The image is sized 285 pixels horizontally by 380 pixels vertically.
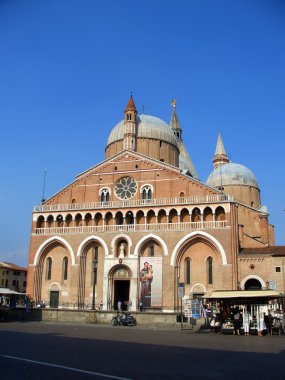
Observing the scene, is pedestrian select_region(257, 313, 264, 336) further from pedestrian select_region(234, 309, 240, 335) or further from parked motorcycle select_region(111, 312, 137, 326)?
parked motorcycle select_region(111, 312, 137, 326)

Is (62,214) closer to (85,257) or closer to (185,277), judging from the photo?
(85,257)

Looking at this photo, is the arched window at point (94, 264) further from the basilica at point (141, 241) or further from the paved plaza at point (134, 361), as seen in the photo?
the paved plaza at point (134, 361)

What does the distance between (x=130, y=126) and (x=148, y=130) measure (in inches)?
140

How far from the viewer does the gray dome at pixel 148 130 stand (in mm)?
52031

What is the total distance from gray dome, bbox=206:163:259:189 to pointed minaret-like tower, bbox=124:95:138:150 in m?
14.5

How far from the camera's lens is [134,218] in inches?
1642

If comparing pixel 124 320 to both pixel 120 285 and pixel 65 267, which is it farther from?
pixel 65 267

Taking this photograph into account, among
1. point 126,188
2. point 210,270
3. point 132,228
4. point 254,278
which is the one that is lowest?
point 254,278

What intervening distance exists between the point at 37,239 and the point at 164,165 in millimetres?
15182

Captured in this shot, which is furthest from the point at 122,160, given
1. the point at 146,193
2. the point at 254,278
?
the point at 254,278

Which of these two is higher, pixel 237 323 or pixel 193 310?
pixel 193 310

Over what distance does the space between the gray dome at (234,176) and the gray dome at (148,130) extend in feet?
27.4

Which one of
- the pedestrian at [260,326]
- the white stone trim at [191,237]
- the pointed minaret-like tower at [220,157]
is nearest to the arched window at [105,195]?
the white stone trim at [191,237]

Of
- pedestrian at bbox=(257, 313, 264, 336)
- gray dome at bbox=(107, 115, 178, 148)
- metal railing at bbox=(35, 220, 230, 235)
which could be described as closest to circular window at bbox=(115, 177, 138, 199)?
metal railing at bbox=(35, 220, 230, 235)
